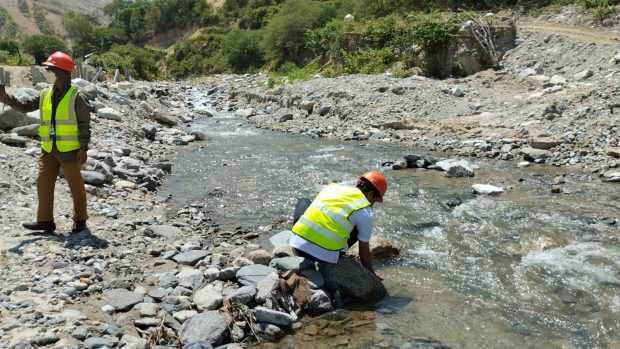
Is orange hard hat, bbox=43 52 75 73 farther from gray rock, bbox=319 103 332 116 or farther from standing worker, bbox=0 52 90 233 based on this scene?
gray rock, bbox=319 103 332 116

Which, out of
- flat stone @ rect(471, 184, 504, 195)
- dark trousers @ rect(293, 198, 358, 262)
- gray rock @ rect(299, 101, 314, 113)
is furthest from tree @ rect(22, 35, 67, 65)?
dark trousers @ rect(293, 198, 358, 262)

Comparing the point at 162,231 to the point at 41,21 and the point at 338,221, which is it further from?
the point at 41,21

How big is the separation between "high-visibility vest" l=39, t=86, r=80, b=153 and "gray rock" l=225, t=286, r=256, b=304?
2.94 m

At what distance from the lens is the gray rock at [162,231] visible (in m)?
7.04

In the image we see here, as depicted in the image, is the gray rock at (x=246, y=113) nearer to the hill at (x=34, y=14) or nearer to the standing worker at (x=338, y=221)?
the standing worker at (x=338, y=221)

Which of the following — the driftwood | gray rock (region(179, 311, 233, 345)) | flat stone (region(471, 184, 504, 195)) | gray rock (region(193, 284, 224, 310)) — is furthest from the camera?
the driftwood

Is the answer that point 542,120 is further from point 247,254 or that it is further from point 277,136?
point 247,254

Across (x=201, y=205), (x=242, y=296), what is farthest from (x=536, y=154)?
(x=242, y=296)

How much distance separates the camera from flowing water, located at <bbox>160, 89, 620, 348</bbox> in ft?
15.7

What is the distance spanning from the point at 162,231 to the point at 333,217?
10.2 ft

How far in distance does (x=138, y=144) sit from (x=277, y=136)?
5.08m

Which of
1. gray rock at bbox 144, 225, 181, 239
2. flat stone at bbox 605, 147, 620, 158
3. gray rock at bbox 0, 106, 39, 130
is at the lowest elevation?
gray rock at bbox 144, 225, 181, 239

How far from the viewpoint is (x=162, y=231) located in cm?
716

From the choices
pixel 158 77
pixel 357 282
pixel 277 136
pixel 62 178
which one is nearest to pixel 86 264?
pixel 357 282
